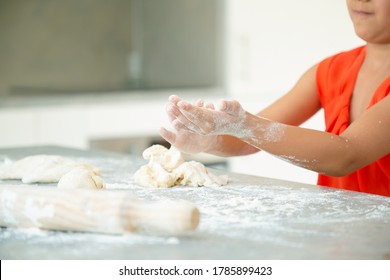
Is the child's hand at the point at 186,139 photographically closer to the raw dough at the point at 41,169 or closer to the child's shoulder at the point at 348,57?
the raw dough at the point at 41,169

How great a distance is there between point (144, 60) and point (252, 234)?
2.88m

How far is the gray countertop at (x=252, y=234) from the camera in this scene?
0.95 m

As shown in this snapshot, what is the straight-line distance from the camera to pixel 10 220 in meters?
1.09

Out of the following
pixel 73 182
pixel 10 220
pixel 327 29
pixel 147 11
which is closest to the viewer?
pixel 10 220

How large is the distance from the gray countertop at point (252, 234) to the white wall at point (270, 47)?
2.10 metres

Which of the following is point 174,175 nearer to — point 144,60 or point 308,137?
point 308,137

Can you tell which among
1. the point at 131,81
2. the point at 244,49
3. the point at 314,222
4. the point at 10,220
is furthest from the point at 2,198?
the point at 131,81

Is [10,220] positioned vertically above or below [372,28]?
below

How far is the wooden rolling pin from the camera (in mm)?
1000

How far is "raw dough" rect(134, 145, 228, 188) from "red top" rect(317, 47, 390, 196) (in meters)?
0.33

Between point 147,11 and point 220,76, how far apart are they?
22.5 inches

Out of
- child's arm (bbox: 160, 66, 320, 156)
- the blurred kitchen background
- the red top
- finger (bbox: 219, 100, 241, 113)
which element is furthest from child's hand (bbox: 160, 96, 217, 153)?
the blurred kitchen background

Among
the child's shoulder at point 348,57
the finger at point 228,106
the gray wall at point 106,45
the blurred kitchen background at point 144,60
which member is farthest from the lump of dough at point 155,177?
the gray wall at point 106,45
